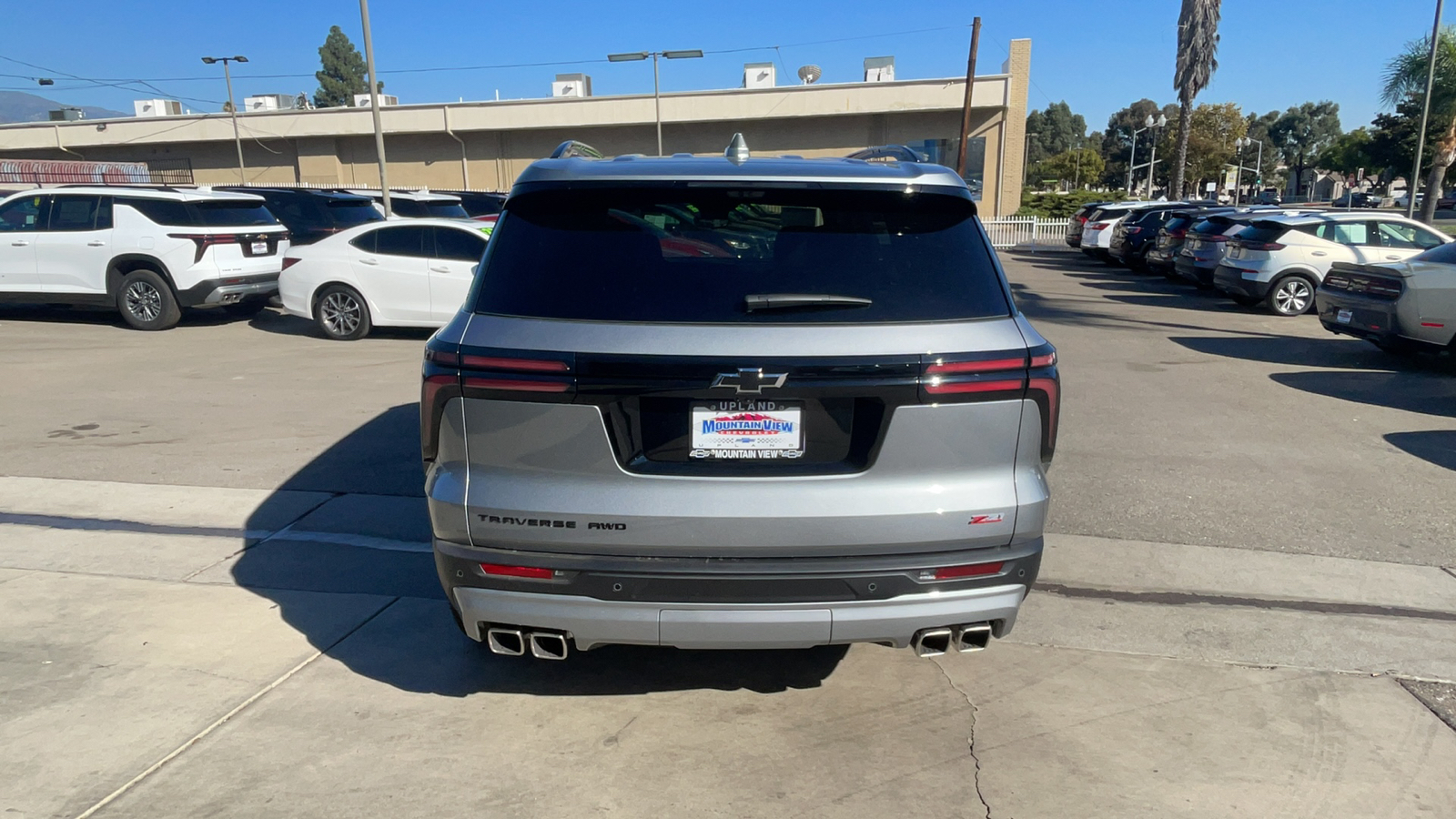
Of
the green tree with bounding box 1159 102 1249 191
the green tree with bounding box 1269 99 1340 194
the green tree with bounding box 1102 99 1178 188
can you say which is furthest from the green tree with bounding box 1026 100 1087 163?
the green tree with bounding box 1159 102 1249 191

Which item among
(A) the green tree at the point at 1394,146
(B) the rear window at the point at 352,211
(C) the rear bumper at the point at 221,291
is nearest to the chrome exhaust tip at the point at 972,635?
(C) the rear bumper at the point at 221,291

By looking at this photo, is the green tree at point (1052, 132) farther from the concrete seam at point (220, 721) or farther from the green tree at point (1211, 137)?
the concrete seam at point (220, 721)

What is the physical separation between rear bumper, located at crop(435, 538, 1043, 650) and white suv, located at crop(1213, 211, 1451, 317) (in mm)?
13926

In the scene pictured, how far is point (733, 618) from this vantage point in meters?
3.07

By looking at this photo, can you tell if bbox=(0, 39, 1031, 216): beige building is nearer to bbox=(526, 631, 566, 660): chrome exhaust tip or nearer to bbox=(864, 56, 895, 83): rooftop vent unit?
bbox=(864, 56, 895, 83): rooftop vent unit

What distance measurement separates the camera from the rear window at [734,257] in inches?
121

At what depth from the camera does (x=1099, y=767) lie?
334 cm

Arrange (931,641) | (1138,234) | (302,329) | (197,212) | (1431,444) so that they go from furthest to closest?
(1138,234), (302,329), (197,212), (1431,444), (931,641)

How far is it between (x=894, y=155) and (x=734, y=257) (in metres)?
1.56

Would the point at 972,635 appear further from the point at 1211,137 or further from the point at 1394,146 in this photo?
the point at 1394,146

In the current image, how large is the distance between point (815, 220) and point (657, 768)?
1.89 metres

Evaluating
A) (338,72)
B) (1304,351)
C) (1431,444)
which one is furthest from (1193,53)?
(338,72)

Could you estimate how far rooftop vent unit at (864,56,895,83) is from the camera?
37906mm

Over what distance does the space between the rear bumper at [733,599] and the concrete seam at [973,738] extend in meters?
0.54
